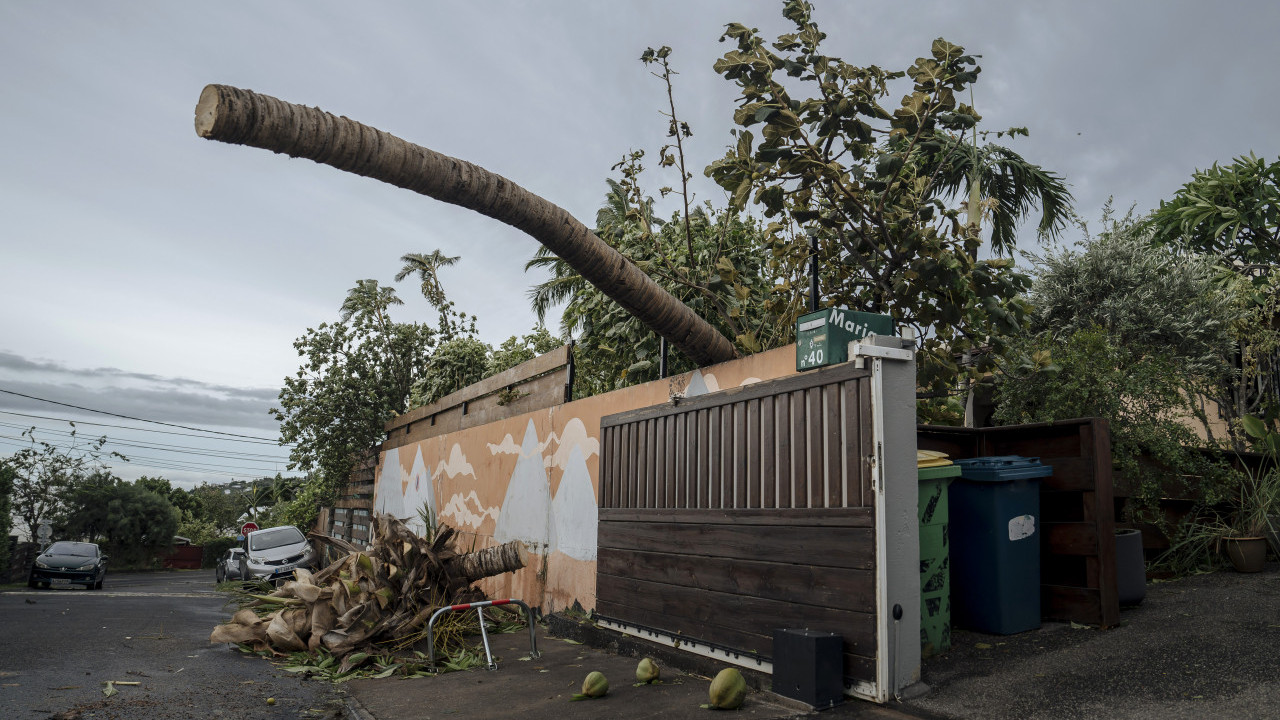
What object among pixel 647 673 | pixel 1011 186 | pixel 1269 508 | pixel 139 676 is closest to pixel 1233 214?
pixel 1011 186

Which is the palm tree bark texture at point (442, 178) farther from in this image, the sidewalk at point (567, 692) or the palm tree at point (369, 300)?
the palm tree at point (369, 300)

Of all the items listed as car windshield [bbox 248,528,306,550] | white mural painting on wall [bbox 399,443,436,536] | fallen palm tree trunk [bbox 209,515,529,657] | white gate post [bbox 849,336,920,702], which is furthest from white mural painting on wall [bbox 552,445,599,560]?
car windshield [bbox 248,528,306,550]

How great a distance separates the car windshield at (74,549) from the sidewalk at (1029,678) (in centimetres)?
1994

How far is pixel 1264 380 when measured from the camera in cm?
1435

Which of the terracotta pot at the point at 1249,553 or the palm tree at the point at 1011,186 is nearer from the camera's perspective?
the terracotta pot at the point at 1249,553

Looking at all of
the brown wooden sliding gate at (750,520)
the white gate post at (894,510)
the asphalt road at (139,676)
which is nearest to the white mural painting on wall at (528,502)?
the brown wooden sliding gate at (750,520)

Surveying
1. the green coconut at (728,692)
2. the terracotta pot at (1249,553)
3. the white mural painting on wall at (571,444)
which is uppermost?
the white mural painting on wall at (571,444)

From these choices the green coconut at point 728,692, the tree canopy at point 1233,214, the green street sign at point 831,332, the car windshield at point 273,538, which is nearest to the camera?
the green coconut at point 728,692

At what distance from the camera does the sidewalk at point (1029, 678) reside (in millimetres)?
3686

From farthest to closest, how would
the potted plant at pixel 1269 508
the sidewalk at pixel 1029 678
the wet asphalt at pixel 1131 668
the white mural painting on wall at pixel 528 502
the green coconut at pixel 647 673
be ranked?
the white mural painting on wall at pixel 528 502 < the potted plant at pixel 1269 508 < the green coconut at pixel 647 673 < the sidewalk at pixel 1029 678 < the wet asphalt at pixel 1131 668

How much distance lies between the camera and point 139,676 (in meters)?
6.20

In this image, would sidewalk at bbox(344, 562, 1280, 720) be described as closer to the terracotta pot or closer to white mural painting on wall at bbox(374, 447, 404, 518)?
the terracotta pot

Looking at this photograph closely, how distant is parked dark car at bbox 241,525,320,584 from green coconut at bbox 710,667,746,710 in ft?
40.4

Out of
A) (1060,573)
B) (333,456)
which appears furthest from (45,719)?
(333,456)
